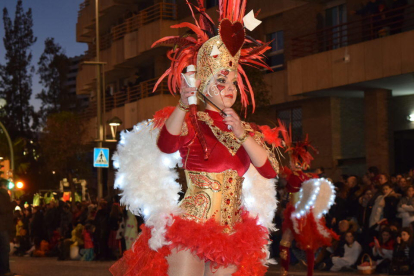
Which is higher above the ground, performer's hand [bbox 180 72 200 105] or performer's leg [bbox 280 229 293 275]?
performer's hand [bbox 180 72 200 105]

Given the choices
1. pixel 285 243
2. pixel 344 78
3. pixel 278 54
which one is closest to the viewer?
pixel 285 243

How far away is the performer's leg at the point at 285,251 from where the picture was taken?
11734mm

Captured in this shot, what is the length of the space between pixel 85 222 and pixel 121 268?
15.5 meters

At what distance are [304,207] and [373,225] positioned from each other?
1.85 metres

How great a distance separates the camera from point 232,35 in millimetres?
5383

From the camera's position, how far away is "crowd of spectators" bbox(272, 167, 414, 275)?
12346mm

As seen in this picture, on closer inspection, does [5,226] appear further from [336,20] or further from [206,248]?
[336,20]

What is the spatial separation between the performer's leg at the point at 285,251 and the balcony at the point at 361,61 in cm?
651

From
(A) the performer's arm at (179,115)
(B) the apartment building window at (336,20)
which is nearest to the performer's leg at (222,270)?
(A) the performer's arm at (179,115)

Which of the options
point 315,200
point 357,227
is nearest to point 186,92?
point 315,200

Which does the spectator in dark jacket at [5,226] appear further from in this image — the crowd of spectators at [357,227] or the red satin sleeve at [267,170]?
the red satin sleeve at [267,170]

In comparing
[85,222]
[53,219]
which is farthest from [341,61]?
[53,219]

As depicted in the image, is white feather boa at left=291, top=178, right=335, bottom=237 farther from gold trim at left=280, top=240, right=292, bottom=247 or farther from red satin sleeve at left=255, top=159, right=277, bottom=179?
red satin sleeve at left=255, top=159, right=277, bottom=179

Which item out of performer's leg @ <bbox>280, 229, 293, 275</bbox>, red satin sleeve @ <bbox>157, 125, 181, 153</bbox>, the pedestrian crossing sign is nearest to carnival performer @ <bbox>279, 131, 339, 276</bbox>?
performer's leg @ <bbox>280, 229, 293, 275</bbox>
